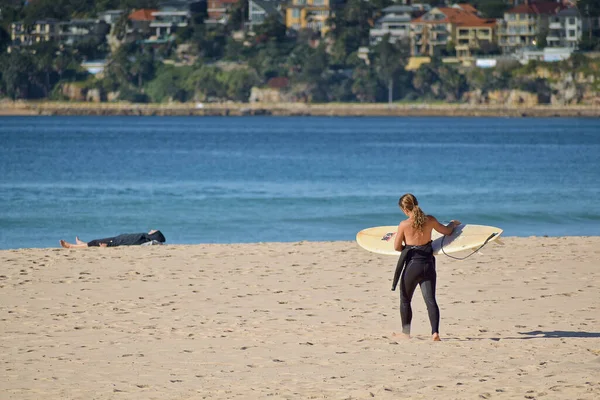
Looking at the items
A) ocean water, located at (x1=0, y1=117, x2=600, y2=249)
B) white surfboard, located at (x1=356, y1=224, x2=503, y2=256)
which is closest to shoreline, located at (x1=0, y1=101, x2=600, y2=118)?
ocean water, located at (x1=0, y1=117, x2=600, y2=249)

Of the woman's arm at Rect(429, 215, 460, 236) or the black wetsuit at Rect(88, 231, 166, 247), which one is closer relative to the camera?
the woman's arm at Rect(429, 215, 460, 236)

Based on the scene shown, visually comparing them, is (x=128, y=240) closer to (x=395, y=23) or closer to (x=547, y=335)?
(x=547, y=335)

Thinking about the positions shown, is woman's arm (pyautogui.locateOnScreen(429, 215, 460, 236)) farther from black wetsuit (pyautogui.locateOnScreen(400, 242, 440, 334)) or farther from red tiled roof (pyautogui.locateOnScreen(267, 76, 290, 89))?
red tiled roof (pyautogui.locateOnScreen(267, 76, 290, 89))

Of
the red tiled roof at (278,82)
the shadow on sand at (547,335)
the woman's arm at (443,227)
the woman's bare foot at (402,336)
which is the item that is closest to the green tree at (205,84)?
the red tiled roof at (278,82)

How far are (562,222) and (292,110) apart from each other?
483 ft

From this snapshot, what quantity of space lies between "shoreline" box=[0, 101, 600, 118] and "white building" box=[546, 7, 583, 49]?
15777 millimetres

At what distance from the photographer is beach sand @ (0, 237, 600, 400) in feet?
28.1

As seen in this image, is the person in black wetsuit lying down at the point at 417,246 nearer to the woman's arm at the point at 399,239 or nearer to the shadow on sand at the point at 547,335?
the woman's arm at the point at 399,239

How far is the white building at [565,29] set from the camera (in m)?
173

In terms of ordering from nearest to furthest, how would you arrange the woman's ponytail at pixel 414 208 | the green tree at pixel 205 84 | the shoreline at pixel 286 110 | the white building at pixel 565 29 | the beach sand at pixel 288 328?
the beach sand at pixel 288 328, the woman's ponytail at pixel 414 208, the shoreline at pixel 286 110, the white building at pixel 565 29, the green tree at pixel 205 84

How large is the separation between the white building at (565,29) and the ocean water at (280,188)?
9271 cm

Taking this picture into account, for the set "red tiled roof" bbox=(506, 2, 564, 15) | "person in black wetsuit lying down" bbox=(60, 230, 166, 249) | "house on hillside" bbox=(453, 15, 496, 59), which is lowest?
"person in black wetsuit lying down" bbox=(60, 230, 166, 249)

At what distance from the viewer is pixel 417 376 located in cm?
878

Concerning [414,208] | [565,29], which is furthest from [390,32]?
[414,208]
